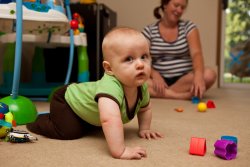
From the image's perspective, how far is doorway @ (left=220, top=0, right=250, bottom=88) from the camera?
279cm

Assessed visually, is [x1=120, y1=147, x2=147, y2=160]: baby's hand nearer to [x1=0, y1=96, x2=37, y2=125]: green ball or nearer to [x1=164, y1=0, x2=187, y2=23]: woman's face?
[x1=0, y1=96, x2=37, y2=125]: green ball

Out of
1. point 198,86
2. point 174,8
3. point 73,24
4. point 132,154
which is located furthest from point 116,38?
point 174,8

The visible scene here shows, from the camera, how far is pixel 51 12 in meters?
1.27

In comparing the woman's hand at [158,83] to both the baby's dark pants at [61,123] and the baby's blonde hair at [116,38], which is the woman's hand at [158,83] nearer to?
the baby's dark pants at [61,123]

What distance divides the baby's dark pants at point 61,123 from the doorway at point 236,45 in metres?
2.07

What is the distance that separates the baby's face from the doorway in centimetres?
210

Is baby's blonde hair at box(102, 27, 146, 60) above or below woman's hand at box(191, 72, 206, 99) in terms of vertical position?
above

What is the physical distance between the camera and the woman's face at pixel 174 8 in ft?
6.38

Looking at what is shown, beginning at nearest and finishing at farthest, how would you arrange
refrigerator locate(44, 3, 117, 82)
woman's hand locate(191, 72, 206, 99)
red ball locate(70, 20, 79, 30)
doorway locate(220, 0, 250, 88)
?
red ball locate(70, 20, 79, 30), woman's hand locate(191, 72, 206, 99), refrigerator locate(44, 3, 117, 82), doorway locate(220, 0, 250, 88)

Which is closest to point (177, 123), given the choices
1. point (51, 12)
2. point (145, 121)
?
point (145, 121)

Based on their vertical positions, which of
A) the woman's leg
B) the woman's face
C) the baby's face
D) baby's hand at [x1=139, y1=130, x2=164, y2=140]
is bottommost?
the woman's leg

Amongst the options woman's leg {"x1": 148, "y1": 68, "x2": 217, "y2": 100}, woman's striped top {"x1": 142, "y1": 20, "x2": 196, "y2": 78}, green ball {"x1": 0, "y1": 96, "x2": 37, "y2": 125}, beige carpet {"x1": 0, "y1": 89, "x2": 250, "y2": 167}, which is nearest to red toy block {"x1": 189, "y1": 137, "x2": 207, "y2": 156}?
beige carpet {"x1": 0, "y1": 89, "x2": 250, "y2": 167}

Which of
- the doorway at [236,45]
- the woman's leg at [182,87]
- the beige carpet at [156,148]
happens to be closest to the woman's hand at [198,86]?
the woman's leg at [182,87]

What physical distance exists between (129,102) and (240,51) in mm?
2174
